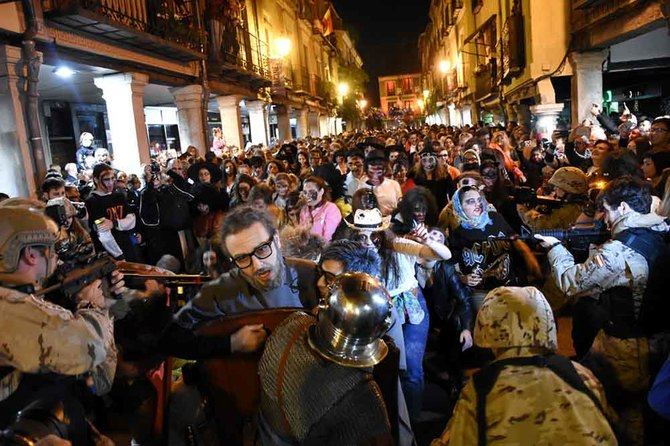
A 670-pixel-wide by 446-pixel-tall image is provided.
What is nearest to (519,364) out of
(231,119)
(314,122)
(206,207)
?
(206,207)

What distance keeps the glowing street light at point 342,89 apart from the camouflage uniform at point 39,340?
5198 cm

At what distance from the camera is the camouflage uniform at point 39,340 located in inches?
72.6

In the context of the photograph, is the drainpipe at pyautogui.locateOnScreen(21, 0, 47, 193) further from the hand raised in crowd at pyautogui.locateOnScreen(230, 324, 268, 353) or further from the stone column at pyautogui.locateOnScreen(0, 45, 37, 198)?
the hand raised in crowd at pyautogui.locateOnScreen(230, 324, 268, 353)

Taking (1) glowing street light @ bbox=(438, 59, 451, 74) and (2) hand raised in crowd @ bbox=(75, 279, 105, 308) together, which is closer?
(2) hand raised in crowd @ bbox=(75, 279, 105, 308)

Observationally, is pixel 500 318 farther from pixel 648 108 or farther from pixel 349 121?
pixel 349 121

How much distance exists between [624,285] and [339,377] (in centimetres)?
212

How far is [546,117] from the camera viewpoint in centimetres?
1489

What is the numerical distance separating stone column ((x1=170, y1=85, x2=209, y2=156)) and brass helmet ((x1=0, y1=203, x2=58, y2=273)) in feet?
45.1

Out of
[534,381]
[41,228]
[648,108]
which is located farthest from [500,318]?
[648,108]

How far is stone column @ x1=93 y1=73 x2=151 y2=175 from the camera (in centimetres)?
1148

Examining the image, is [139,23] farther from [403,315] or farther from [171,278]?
[403,315]

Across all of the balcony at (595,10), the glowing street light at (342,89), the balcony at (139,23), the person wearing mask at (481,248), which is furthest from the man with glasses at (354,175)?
the glowing street light at (342,89)

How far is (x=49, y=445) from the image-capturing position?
1.74m

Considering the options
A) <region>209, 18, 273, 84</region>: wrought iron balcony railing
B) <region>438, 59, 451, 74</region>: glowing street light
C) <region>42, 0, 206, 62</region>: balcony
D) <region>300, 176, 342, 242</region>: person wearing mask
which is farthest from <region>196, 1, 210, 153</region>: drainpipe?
<region>438, 59, 451, 74</region>: glowing street light
